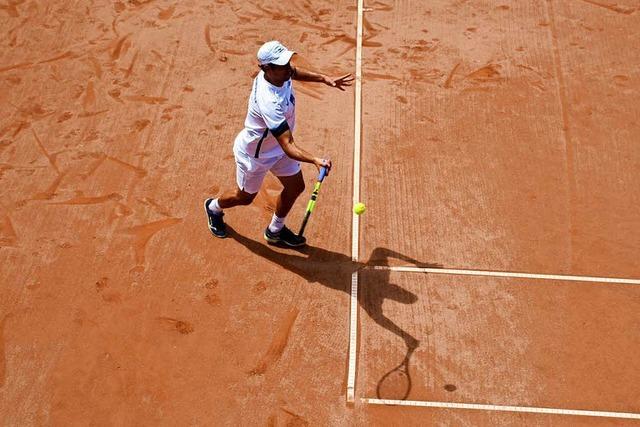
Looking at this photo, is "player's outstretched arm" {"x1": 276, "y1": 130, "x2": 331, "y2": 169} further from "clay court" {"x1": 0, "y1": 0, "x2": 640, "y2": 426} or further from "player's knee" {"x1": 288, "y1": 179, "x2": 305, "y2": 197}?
"clay court" {"x1": 0, "y1": 0, "x2": 640, "y2": 426}

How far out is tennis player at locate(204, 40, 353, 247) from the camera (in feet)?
19.1

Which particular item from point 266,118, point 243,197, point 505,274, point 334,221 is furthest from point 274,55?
point 505,274

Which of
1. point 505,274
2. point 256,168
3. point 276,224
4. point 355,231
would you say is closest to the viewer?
point 256,168

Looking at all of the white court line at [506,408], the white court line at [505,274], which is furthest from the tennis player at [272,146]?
the white court line at [506,408]

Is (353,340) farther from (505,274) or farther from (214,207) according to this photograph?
(214,207)

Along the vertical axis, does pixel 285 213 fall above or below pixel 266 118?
below

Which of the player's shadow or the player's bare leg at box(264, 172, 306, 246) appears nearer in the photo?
the player's shadow

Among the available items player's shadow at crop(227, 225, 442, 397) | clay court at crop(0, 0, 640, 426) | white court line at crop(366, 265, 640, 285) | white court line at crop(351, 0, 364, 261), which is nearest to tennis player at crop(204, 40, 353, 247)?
player's shadow at crop(227, 225, 442, 397)

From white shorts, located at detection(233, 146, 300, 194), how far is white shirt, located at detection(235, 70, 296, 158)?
0.05m

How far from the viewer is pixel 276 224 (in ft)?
22.7

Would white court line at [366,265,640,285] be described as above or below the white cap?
below

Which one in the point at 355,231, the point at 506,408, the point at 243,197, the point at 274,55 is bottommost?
the point at 506,408

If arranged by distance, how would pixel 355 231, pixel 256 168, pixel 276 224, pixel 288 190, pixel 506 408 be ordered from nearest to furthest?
pixel 506 408, pixel 256 168, pixel 288 190, pixel 276 224, pixel 355 231

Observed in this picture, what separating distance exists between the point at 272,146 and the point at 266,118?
1.53 feet
